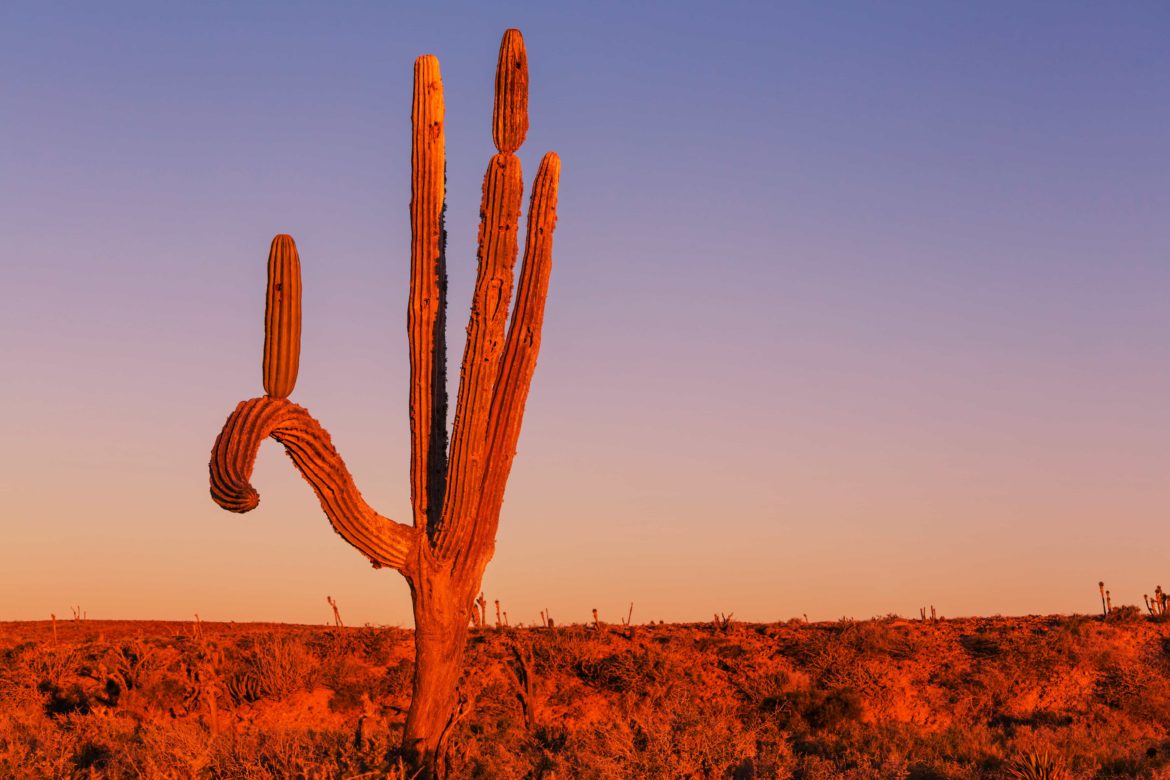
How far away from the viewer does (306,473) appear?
44.4ft

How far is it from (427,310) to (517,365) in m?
1.25

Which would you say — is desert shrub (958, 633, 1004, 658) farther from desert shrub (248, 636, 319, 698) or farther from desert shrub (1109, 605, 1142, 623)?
desert shrub (248, 636, 319, 698)

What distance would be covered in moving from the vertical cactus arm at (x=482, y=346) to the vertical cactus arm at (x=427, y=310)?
0.32 metres

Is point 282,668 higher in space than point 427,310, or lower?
lower

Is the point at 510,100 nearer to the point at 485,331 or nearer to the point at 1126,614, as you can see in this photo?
the point at 485,331

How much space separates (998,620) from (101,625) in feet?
83.1

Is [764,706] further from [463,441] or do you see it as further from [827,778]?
[463,441]

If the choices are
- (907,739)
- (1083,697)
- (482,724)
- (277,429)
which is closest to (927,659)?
(1083,697)

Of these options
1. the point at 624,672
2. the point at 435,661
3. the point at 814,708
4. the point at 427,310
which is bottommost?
the point at 814,708

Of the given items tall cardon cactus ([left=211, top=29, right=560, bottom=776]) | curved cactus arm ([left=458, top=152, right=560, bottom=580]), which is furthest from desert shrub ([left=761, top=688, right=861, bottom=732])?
curved cactus arm ([left=458, top=152, right=560, bottom=580])

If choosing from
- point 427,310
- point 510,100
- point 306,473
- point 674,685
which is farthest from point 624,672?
point 510,100

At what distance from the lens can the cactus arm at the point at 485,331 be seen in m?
14.2

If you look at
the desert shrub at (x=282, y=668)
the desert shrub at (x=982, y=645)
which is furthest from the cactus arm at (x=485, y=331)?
the desert shrub at (x=982, y=645)

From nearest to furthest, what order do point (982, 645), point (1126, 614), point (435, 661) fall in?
point (435, 661) < point (982, 645) < point (1126, 614)
